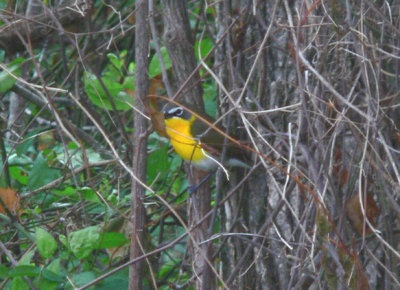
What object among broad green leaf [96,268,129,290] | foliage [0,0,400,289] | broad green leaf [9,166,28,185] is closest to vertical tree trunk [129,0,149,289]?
foliage [0,0,400,289]

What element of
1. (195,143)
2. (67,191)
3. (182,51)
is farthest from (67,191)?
(182,51)

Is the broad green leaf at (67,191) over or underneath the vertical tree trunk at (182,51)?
underneath

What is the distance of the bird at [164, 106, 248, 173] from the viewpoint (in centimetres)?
342

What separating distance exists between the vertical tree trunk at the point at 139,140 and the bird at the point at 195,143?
0.71 feet

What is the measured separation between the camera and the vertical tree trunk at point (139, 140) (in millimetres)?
2709

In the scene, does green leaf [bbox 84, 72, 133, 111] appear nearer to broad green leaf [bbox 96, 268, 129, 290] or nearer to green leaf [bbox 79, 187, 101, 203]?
green leaf [bbox 79, 187, 101, 203]

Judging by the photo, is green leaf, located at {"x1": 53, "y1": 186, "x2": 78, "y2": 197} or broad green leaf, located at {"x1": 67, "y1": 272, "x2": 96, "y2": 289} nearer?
broad green leaf, located at {"x1": 67, "y1": 272, "x2": 96, "y2": 289}

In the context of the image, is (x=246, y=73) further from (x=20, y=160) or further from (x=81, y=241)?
(x=20, y=160)

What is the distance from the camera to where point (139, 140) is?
9.00 ft

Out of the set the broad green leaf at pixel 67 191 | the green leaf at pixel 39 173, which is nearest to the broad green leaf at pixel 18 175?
the broad green leaf at pixel 67 191

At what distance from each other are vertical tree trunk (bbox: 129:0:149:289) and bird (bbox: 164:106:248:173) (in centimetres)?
22

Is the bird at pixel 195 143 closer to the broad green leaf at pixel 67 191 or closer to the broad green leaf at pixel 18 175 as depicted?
the broad green leaf at pixel 67 191

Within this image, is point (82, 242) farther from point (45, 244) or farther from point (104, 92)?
point (104, 92)

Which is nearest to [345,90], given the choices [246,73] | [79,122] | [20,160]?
[246,73]
